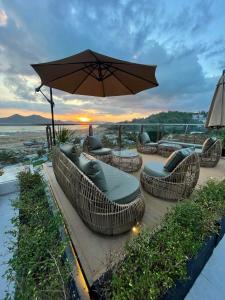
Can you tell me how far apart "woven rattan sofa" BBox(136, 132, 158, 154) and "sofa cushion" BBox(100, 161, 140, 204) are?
3361mm

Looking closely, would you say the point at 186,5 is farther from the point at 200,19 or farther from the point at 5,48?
the point at 5,48

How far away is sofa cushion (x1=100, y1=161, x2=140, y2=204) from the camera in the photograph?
185cm

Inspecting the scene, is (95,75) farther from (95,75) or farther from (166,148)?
(166,148)

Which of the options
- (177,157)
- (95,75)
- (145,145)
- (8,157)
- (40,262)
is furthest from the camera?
(145,145)

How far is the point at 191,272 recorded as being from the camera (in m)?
1.45

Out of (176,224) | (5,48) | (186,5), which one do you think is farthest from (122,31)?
(176,224)

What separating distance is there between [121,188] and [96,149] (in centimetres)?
266

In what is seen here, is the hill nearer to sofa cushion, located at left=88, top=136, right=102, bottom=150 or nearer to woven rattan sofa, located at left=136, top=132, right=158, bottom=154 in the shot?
woven rattan sofa, located at left=136, top=132, right=158, bottom=154

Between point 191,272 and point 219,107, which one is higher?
point 219,107

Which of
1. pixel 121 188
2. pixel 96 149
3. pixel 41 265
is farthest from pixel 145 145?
pixel 41 265

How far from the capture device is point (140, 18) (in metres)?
4.63

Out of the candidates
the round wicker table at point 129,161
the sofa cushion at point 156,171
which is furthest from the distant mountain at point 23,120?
the sofa cushion at point 156,171

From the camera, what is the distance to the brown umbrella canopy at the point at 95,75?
7.39 feet

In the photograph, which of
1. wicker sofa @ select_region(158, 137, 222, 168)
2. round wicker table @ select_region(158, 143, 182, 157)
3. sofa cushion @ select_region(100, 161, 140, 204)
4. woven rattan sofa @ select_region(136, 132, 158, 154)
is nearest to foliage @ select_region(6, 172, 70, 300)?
sofa cushion @ select_region(100, 161, 140, 204)
